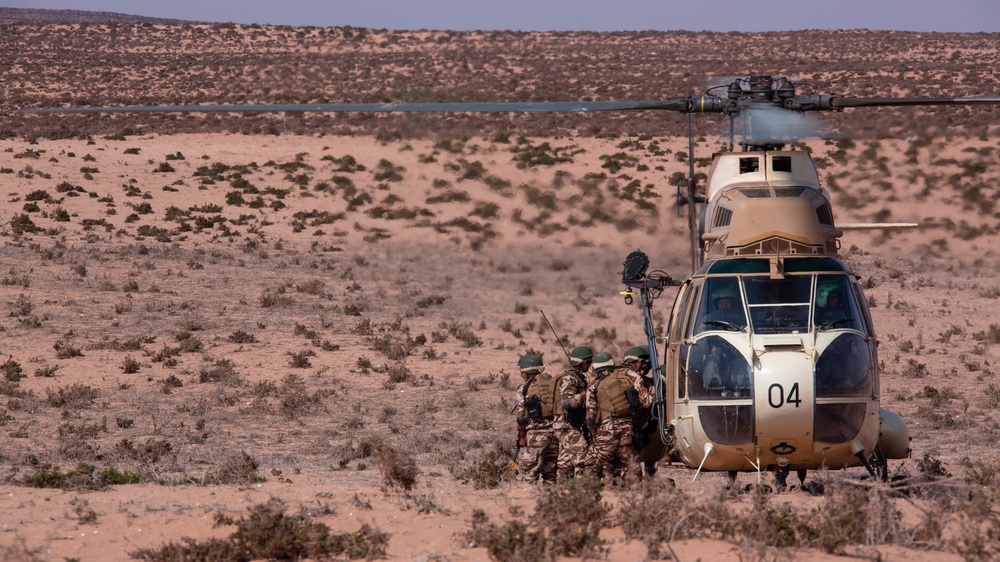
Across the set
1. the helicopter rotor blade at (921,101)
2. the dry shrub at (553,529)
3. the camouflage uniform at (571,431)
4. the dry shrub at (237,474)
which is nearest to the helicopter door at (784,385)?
the dry shrub at (553,529)

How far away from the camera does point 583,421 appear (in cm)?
1130

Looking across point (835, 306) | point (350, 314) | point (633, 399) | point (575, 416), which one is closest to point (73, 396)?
point (350, 314)

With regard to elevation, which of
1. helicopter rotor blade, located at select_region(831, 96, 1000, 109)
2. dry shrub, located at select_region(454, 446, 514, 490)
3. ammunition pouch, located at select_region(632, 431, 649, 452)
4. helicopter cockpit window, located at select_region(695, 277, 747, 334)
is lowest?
dry shrub, located at select_region(454, 446, 514, 490)

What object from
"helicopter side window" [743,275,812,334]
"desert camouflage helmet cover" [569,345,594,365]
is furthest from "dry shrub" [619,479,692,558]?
"desert camouflage helmet cover" [569,345,594,365]

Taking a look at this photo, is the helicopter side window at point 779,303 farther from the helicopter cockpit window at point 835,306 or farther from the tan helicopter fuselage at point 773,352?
the helicopter cockpit window at point 835,306

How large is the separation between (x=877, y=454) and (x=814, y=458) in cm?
198

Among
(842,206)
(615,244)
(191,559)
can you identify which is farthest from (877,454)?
(842,206)

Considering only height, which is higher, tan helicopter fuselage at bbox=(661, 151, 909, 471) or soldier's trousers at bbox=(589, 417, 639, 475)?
tan helicopter fuselage at bbox=(661, 151, 909, 471)

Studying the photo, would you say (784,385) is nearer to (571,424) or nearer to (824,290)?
(824,290)

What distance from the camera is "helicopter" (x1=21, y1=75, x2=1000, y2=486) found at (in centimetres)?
909

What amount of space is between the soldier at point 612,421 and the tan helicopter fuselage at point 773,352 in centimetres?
53

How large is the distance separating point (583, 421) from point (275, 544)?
4384mm

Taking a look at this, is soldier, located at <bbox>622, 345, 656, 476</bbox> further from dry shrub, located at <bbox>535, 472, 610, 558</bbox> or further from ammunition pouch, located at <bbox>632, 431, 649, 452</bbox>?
dry shrub, located at <bbox>535, 472, 610, 558</bbox>

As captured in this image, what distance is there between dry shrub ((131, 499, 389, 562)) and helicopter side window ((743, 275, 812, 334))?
12.5ft
